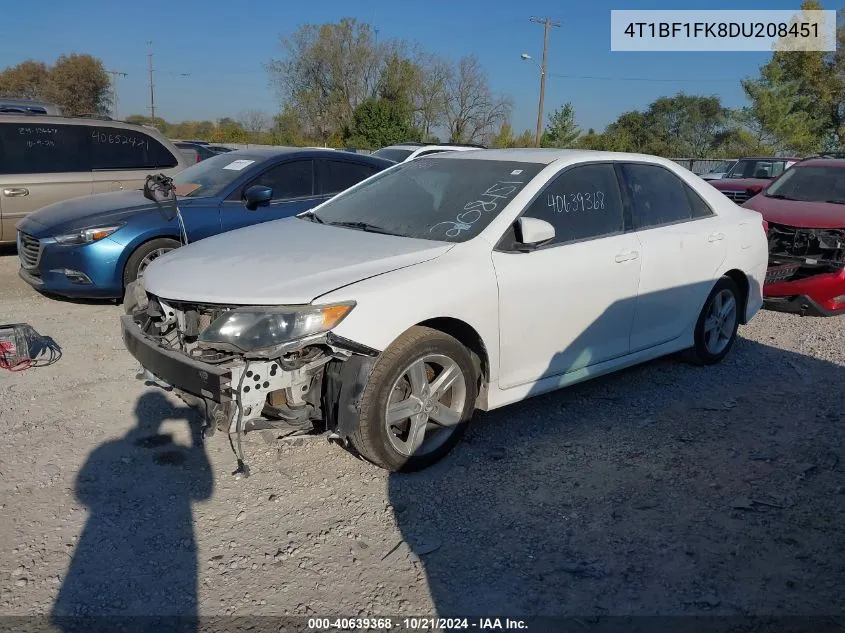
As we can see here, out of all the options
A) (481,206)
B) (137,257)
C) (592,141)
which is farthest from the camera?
(592,141)

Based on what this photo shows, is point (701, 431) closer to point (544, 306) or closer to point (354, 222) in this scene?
point (544, 306)

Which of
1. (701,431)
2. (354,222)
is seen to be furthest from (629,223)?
(354,222)

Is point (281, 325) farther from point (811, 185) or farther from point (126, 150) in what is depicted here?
point (811, 185)

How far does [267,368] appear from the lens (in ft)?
11.0

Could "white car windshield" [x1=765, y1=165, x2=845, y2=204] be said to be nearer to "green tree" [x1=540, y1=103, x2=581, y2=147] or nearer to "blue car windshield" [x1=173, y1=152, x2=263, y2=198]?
"blue car windshield" [x1=173, y1=152, x2=263, y2=198]

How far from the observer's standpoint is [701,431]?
4504mm

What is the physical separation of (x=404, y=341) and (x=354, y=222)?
1297 mm

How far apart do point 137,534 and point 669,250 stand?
12.1 feet

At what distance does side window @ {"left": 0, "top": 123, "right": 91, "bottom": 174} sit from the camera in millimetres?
8758

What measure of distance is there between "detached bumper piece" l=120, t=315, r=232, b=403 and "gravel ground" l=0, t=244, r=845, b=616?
0.55 m

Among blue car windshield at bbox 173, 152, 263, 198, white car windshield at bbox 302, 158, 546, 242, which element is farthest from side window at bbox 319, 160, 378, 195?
white car windshield at bbox 302, 158, 546, 242

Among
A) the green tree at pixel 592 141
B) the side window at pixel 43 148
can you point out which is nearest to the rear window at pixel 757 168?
the side window at pixel 43 148

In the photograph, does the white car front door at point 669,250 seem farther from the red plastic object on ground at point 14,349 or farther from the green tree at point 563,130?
the green tree at point 563,130

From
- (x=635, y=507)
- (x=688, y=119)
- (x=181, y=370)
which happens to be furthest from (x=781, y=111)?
(x=181, y=370)
